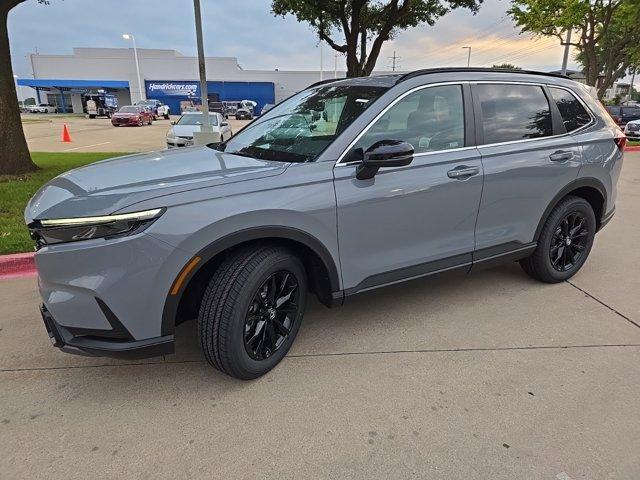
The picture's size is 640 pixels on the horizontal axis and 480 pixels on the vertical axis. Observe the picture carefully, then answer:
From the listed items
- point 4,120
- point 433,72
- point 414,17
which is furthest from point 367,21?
point 433,72

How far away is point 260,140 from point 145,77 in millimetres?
68300

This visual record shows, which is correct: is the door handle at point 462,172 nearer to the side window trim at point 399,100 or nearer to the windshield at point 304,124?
the side window trim at point 399,100

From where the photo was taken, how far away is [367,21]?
54.9 ft

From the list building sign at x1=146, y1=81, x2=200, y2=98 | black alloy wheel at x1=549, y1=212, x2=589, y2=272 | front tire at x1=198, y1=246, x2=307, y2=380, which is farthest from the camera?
building sign at x1=146, y1=81, x2=200, y2=98

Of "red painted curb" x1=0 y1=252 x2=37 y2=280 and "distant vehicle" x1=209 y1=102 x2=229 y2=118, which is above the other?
"distant vehicle" x1=209 y1=102 x2=229 y2=118

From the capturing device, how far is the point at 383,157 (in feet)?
9.27

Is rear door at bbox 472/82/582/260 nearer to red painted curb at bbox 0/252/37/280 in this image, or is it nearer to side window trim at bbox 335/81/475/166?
side window trim at bbox 335/81/475/166

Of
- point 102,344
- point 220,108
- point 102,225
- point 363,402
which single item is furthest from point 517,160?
point 220,108

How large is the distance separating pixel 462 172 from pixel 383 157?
2.77 ft

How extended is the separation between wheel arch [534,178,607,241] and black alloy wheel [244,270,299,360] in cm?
237

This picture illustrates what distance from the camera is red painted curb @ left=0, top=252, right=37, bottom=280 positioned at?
4.64 meters

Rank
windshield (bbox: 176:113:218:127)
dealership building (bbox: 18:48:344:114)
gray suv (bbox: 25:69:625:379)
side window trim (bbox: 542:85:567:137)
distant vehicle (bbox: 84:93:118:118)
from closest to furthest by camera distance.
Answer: gray suv (bbox: 25:69:625:379), side window trim (bbox: 542:85:567:137), windshield (bbox: 176:113:218:127), distant vehicle (bbox: 84:93:118:118), dealership building (bbox: 18:48:344:114)

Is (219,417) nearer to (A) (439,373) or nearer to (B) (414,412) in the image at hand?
(B) (414,412)

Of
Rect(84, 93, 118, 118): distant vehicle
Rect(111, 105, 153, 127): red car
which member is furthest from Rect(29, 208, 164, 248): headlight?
Rect(84, 93, 118, 118): distant vehicle
